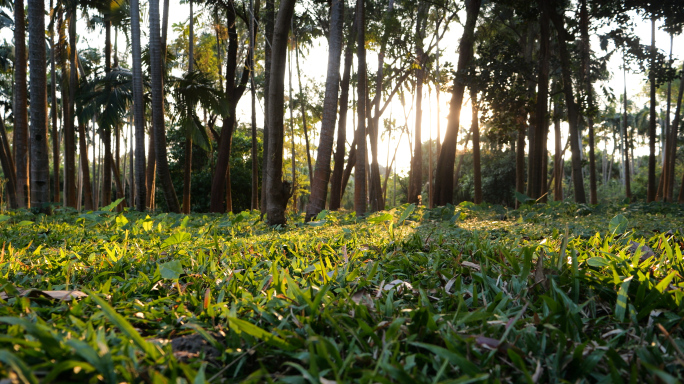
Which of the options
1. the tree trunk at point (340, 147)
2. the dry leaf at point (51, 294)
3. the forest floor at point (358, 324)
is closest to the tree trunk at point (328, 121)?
the forest floor at point (358, 324)

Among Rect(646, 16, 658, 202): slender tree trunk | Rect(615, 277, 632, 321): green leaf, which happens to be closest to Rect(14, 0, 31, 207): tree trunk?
Rect(615, 277, 632, 321): green leaf

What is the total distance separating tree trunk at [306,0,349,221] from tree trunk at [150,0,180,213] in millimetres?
3269

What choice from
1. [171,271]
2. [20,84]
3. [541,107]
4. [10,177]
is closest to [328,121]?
[171,271]

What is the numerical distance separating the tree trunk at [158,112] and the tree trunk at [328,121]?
327 cm

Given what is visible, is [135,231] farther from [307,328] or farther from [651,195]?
[651,195]

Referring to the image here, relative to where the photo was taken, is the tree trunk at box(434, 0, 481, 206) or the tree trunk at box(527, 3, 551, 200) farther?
the tree trunk at box(527, 3, 551, 200)

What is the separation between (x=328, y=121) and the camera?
6.87 meters

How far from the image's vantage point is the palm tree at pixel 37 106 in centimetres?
697

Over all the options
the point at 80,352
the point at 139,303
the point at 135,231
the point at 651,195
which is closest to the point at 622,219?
the point at 139,303

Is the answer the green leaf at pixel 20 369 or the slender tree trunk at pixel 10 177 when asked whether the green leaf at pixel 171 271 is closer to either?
the green leaf at pixel 20 369

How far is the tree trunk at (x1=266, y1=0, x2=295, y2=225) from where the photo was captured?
6020mm

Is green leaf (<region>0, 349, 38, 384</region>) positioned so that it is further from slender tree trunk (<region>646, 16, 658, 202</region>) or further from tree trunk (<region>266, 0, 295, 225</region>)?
slender tree trunk (<region>646, 16, 658, 202</region>)

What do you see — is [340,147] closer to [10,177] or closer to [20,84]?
Result: [20,84]

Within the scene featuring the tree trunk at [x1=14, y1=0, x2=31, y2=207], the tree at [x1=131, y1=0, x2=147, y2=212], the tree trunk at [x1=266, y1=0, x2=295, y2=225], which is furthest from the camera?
the tree at [x1=131, y1=0, x2=147, y2=212]
